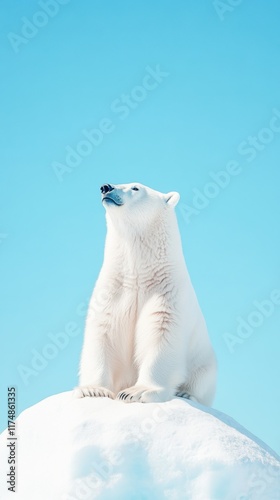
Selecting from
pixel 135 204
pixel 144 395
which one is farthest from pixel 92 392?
pixel 135 204

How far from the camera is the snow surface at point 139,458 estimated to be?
280 inches

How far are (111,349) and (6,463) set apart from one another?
1.84 m

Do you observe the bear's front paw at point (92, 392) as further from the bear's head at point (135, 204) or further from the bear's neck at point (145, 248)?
the bear's head at point (135, 204)

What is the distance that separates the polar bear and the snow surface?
2.47 feet

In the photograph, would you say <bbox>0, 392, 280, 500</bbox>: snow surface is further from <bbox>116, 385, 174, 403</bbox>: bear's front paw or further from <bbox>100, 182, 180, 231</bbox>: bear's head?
<bbox>100, 182, 180, 231</bbox>: bear's head

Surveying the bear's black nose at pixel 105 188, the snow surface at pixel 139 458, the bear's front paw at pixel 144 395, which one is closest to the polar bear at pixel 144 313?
the bear's black nose at pixel 105 188

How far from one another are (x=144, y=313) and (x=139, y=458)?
2057mm

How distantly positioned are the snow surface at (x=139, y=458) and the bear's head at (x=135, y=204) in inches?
91.3

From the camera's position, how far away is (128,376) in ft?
29.8

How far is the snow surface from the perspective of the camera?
712 centimetres

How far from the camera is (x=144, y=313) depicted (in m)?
8.92

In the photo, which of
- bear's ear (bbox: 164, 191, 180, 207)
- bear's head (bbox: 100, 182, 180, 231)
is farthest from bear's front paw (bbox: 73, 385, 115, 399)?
bear's ear (bbox: 164, 191, 180, 207)

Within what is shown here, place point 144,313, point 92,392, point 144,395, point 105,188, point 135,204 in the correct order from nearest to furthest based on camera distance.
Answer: point 144,395 < point 92,392 < point 144,313 < point 105,188 < point 135,204

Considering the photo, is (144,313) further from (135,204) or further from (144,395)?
(135,204)
